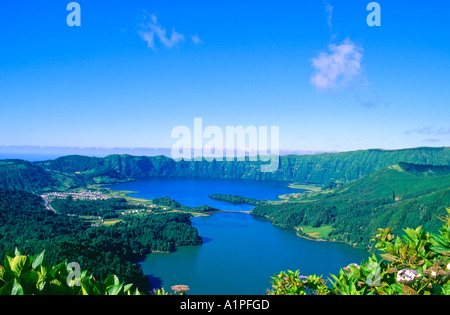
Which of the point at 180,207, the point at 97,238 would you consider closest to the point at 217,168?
the point at 180,207

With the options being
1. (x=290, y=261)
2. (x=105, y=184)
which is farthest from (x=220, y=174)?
(x=290, y=261)

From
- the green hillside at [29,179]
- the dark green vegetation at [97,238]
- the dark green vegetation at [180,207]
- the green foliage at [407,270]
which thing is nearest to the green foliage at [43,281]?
the green foliage at [407,270]

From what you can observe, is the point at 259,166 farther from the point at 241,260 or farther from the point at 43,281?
the point at 43,281

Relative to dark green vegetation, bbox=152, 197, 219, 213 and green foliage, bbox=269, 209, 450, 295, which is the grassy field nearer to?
dark green vegetation, bbox=152, 197, 219, 213

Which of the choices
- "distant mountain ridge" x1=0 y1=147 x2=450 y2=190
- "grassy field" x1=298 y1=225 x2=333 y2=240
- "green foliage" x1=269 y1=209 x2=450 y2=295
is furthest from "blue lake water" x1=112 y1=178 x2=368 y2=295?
"distant mountain ridge" x1=0 y1=147 x2=450 y2=190

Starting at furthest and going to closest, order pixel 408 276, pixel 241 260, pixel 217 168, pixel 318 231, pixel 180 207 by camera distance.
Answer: pixel 217 168 < pixel 180 207 < pixel 318 231 < pixel 241 260 < pixel 408 276
